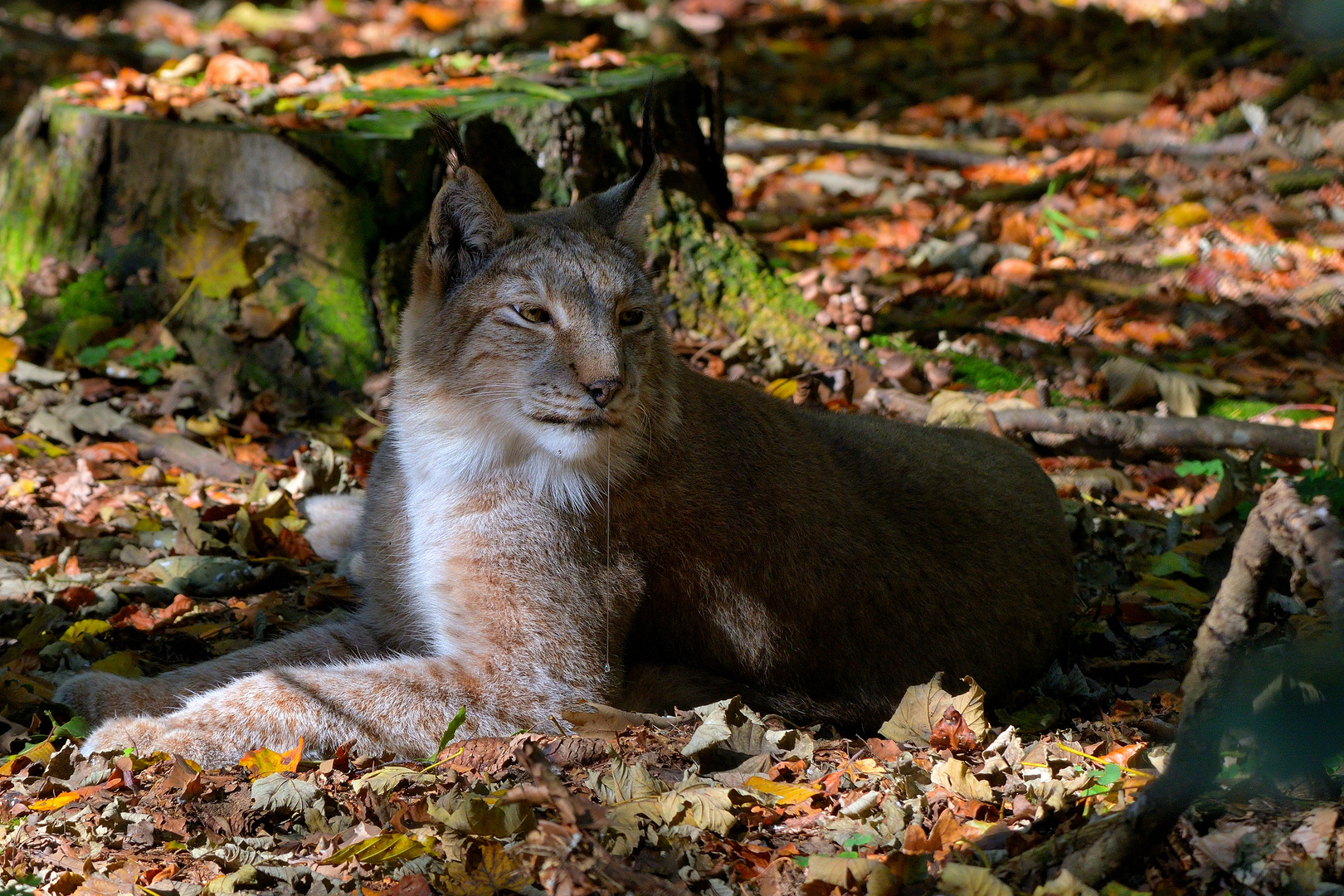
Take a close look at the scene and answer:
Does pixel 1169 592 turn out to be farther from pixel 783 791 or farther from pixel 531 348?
pixel 531 348

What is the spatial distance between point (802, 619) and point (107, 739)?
7.87 ft

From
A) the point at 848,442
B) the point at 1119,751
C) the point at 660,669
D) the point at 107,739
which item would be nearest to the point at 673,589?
the point at 660,669

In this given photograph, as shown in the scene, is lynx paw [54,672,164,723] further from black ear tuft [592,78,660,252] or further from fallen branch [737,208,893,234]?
fallen branch [737,208,893,234]

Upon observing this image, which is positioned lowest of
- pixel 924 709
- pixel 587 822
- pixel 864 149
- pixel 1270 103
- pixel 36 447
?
pixel 924 709

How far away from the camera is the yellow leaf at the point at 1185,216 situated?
8438mm

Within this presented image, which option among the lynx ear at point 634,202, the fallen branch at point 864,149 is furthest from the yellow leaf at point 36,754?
the fallen branch at point 864,149

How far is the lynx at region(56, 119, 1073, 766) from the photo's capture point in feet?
13.1

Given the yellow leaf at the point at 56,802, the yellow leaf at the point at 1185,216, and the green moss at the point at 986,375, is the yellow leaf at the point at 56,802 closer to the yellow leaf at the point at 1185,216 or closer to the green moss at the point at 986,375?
the green moss at the point at 986,375

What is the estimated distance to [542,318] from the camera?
13.4 feet

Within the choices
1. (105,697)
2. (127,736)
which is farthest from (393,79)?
(127,736)

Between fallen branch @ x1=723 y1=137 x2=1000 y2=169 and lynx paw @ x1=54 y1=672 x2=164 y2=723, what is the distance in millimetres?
7116

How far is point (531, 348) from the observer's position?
4031mm

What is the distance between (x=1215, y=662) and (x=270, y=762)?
2.79 metres

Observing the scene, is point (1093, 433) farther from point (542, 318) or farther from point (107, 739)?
point (107, 739)
